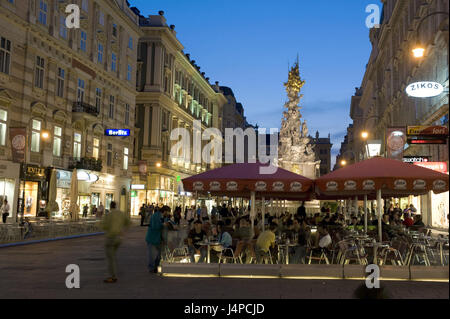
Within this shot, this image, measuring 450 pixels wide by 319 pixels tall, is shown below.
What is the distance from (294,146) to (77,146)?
90.8 feet

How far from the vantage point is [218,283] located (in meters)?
10.6

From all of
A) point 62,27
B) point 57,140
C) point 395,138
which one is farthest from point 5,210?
point 395,138

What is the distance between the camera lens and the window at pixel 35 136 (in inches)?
1239

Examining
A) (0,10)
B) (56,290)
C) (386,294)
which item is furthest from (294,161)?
(386,294)

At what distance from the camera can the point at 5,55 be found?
28.6 metres

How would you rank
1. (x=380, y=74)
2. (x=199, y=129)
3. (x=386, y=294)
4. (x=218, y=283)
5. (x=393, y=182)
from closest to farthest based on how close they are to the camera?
1. (x=386, y=294)
2. (x=218, y=283)
3. (x=393, y=182)
4. (x=380, y=74)
5. (x=199, y=129)

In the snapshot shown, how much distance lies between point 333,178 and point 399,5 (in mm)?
37008

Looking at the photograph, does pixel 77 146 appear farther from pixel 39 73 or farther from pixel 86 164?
pixel 39 73

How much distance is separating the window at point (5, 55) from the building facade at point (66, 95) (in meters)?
0.06

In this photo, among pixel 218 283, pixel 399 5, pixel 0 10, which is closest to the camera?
pixel 218 283

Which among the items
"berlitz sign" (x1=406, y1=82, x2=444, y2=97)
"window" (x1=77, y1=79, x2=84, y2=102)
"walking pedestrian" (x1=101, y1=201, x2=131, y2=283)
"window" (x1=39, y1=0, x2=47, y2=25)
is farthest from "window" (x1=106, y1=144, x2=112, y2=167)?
"walking pedestrian" (x1=101, y1=201, x2=131, y2=283)

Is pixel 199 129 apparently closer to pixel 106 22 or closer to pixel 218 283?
pixel 106 22

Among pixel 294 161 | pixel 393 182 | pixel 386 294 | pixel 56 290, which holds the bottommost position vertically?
pixel 56 290

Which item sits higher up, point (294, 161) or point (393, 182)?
point (294, 161)
